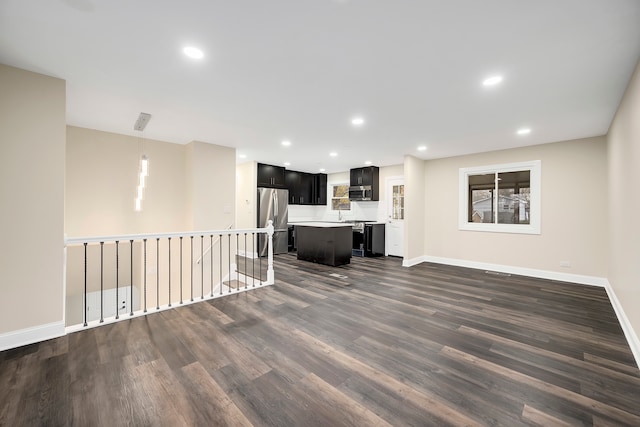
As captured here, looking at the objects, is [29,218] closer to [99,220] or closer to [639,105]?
[99,220]

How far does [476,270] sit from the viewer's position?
5562 millimetres

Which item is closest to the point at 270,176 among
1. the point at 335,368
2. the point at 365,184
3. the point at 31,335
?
the point at 365,184

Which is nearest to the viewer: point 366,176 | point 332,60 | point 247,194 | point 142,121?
point 332,60

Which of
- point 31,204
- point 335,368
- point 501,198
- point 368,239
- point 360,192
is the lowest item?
point 335,368

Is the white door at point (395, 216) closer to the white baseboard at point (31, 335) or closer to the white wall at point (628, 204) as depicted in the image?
the white wall at point (628, 204)

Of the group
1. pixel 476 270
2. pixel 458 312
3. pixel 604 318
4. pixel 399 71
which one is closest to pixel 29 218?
pixel 399 71

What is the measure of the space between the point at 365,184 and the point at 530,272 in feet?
13.7

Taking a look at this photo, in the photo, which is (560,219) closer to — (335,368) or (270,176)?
(335,368)

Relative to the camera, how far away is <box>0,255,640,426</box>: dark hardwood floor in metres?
1.64

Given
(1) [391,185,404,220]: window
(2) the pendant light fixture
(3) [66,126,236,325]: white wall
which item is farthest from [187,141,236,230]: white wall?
(1) [391,185,404,220]: window

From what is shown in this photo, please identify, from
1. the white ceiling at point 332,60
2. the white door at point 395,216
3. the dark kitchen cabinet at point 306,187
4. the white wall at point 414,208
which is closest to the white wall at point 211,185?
the white ceiling at point 332,60

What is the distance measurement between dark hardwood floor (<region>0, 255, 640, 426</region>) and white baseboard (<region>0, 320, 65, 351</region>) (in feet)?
0.35

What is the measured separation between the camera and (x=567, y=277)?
15.4ft

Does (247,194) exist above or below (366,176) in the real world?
below
